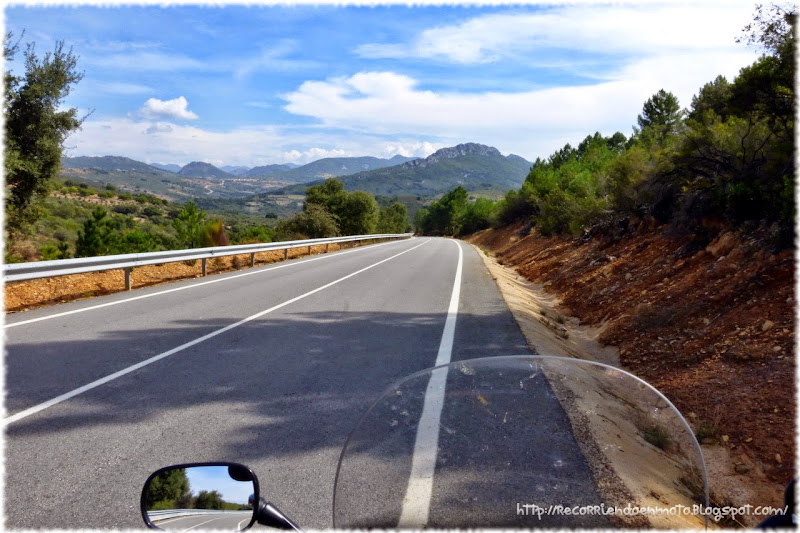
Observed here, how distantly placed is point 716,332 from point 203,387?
669 cm

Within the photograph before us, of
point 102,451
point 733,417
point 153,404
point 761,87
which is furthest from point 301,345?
point 761,87

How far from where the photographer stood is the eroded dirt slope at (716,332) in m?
5.39

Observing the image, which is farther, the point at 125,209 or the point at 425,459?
the point at 125,209

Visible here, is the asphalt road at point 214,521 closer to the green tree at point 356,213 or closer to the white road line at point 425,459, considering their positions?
the white road line at point 425,459

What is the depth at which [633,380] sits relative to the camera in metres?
2.35

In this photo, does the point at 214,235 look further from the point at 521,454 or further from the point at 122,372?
the point at 521,454

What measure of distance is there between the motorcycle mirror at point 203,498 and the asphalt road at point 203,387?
22.2 inches

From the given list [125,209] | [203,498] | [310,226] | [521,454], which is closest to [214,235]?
[310,226]

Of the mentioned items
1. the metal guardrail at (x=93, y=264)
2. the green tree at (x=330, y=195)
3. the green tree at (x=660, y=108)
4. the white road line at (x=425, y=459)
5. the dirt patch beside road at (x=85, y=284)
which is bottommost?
the dirt patch beside road at (x=85, y=284)

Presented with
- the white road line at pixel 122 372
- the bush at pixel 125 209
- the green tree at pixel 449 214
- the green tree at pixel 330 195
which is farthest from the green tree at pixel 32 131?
the green tree at pixel 449 214

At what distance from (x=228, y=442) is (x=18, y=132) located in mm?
17616

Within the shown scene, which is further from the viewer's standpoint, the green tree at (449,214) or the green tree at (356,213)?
the green tree at (449,214)

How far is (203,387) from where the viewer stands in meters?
5.61

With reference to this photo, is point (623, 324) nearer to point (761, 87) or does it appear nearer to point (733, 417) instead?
point (733, 417)
